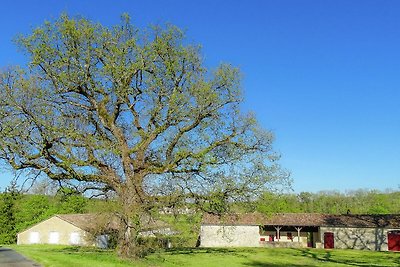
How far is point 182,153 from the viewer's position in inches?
842

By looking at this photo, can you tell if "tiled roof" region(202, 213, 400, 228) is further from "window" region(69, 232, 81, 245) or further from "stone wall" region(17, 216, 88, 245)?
"stone wall" region(17, 216, 88, 245)

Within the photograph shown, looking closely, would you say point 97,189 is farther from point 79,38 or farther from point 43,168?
point 79,38

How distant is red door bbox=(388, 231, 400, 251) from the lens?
48125mm

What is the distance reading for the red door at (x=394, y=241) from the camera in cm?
4812

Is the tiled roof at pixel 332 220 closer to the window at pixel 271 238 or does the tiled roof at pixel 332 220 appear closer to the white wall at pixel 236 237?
the white wall at pixel 236 237

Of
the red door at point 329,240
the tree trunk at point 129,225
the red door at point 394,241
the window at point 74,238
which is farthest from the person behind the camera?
the window at point 74,238

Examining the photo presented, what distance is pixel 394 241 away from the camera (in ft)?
159

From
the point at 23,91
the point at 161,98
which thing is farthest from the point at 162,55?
the point at 23,91

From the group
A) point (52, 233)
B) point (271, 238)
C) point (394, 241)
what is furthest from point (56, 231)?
point (394, 241)

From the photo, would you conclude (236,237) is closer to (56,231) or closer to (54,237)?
(56,231)

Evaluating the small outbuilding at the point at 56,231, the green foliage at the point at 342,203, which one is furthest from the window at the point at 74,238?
the green foliage at the point at 342,203

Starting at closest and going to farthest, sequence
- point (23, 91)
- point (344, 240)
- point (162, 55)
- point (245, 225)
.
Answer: point (23, 91)
point (162, 55)
point (344, 240)
point (245, 225)

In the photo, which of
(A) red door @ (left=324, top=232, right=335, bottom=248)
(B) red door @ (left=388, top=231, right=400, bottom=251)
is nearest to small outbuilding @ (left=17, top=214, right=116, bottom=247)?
(A) red door @ (left=324, top=232, right=335, bottom=248)

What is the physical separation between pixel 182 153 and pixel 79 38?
314 inches
